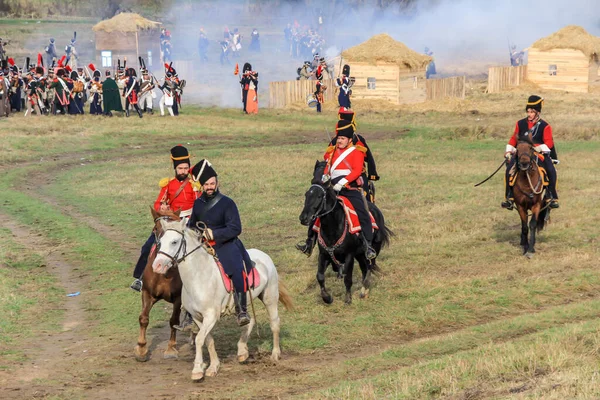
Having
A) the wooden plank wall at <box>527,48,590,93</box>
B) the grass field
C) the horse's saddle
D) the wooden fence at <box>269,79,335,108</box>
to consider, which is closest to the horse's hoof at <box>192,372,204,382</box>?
the grass field

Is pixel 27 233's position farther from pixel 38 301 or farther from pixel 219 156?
pixel 219 156

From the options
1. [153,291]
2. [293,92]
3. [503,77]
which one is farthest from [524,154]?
[503,77]

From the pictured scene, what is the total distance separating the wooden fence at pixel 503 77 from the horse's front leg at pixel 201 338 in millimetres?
42488

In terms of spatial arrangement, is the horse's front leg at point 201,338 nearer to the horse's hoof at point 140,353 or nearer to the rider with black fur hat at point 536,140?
the horse's hoof at point 140,353

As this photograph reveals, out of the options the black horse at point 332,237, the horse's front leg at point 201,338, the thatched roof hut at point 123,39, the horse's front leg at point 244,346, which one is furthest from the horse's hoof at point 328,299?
the thatched roof hut at point 123,39

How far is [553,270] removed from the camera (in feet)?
51.8

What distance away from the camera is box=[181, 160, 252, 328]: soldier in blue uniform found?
10.7 meters

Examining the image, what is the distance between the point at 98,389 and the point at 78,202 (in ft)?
45.1

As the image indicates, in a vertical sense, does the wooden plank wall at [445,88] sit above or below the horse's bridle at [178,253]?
above

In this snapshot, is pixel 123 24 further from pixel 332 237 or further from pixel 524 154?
pixel 332 237

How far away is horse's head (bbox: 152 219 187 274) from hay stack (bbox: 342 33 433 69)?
115ft

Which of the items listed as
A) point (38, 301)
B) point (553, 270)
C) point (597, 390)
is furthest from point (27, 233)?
point (597, 390)

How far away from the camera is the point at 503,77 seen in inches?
2021

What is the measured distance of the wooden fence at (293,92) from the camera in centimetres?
4562
